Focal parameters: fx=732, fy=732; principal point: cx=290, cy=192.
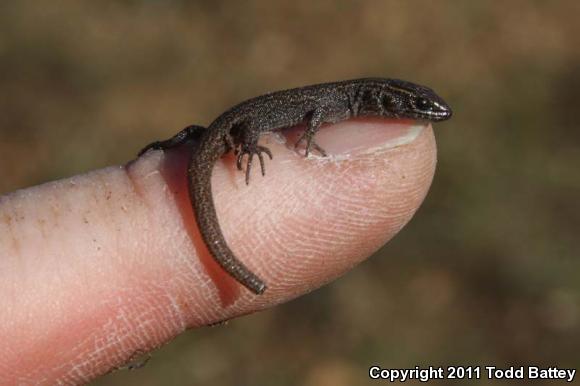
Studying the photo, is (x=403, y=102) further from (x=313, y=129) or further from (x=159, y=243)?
(x=159, y=243)

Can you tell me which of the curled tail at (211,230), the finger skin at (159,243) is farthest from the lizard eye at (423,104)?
the curled tail at (211,230)

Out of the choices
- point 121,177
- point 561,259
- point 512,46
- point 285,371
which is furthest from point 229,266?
point 512,46

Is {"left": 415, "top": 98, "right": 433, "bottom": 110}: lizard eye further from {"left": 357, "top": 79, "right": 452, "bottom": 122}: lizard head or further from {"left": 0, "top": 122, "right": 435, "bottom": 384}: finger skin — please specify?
{"left": 0, "top": 122, "right": 435, "bottom": 384}: finger skin

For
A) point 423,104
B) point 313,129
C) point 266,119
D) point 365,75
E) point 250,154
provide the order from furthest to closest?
point 365,75 < point 423,104 < point 266,119 < point 313,129 < point 250,154

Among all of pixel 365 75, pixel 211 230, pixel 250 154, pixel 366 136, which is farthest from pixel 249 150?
pixel 365 75

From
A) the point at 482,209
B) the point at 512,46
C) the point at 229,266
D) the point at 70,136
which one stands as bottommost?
the point at 229,266

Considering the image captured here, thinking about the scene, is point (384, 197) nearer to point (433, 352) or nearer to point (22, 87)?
point (433, 352)

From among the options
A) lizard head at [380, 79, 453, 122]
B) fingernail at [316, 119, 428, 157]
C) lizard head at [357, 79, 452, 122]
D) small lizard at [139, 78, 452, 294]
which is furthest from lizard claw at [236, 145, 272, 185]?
lizard head at [380, 79, 453, 122]
